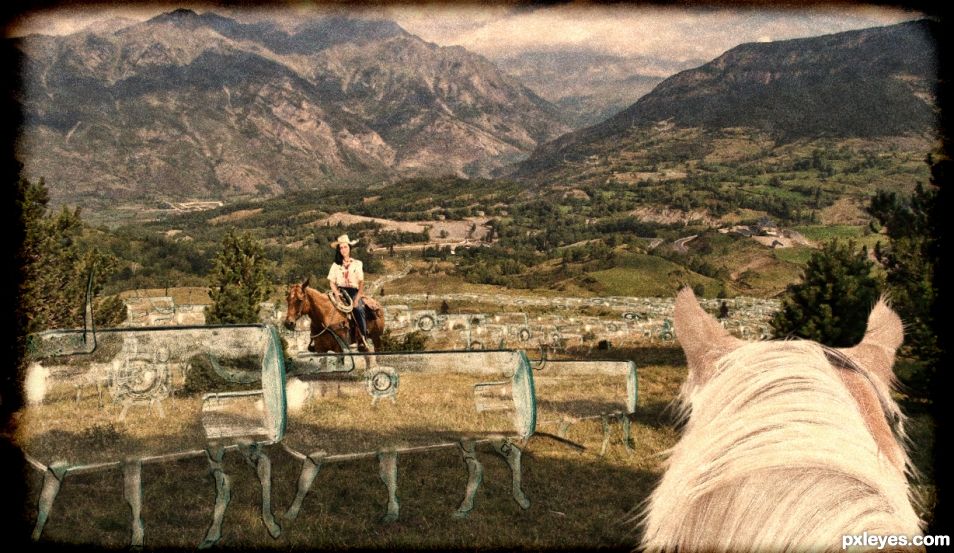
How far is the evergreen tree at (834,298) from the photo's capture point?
1558cm

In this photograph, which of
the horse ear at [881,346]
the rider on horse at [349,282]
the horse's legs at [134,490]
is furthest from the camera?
the rider on horse at [349,282]

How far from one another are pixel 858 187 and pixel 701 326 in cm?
13092

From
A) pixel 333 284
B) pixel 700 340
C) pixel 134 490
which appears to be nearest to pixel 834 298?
pixel 333 284

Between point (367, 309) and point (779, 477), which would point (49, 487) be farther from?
point (367, 309)

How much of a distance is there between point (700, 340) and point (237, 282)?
17.3 m

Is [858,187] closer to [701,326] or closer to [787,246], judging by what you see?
[787,246]

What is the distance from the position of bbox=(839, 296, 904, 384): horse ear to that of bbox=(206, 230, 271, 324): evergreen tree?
54.2 feet

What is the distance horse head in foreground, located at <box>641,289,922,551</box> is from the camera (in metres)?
0.96

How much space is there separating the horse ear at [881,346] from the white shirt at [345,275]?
1020cm

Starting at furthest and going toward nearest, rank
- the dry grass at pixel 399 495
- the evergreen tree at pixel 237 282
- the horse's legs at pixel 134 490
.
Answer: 1. the evergreen tree at pixel 237 282
2. the dry grass at pixel 399 495
3. the horse's legs at pixel 134 490

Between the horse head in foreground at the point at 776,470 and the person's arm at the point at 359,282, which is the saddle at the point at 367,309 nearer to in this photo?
the person's arm at the point at 359,282

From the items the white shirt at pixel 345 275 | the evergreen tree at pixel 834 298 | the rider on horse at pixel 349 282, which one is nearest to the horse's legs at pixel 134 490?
the rider on horse at pixel 349 282

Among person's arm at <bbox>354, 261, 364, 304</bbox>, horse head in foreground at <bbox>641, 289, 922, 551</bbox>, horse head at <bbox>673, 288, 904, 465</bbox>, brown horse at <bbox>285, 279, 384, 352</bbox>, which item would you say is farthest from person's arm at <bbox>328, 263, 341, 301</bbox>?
horse head in foreground at <bbox>641, 289, 922, 551</bbox>

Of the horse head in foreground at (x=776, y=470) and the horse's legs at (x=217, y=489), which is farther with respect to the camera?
the horse's legs at (x=217, y=489)
